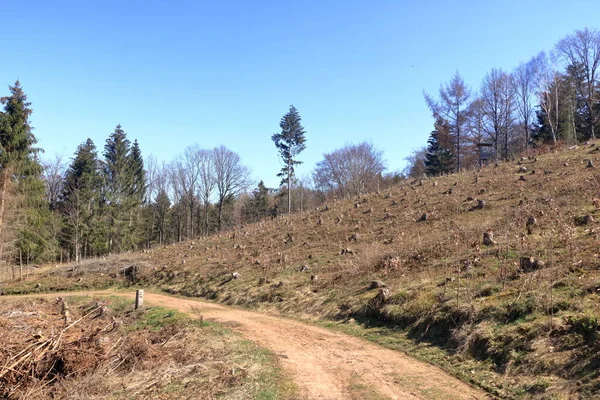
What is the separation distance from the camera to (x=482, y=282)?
9.16 m

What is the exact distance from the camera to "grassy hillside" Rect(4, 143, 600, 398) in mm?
6285

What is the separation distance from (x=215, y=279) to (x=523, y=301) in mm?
14204

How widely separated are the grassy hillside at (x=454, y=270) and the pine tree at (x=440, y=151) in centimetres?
1676

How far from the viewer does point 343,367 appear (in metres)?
7.05

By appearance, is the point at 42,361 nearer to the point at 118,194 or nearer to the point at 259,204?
the point at 118,194

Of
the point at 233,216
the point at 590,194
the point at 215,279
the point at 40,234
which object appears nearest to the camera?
the point at 590,194

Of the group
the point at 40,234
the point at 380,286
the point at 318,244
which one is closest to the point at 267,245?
the point at 318,244

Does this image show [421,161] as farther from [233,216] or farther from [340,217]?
[340,217]

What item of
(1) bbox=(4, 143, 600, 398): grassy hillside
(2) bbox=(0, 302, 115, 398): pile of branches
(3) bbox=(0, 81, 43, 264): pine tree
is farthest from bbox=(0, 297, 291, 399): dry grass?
(3) bbox=(0, 81, 43, 264): pine tree

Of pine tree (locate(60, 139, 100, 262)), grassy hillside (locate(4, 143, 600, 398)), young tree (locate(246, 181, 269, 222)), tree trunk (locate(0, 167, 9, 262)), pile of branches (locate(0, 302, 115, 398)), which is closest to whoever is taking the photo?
grassy hillside (locate(4, 143, 600, 398))

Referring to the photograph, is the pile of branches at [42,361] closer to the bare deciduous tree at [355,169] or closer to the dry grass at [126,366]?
the dry grass at [126,366]

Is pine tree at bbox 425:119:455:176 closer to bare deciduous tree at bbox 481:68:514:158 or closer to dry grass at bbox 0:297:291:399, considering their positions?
bare deciduous tree at bbox 481:68:514:158

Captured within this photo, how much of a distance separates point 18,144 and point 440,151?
39738 millimetres

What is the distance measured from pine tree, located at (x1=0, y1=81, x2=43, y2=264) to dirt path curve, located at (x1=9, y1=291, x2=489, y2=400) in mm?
23148
